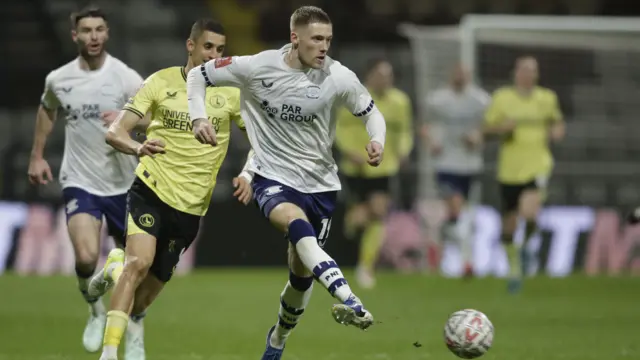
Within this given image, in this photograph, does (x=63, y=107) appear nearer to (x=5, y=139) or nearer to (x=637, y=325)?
(x=637, y=325)

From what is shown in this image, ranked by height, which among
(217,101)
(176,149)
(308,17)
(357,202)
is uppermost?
(308,17)

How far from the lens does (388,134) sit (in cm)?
1730

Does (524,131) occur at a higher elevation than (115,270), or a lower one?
lower

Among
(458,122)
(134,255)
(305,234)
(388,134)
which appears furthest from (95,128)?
(458,122)

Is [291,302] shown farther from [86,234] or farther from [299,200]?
[86,234]

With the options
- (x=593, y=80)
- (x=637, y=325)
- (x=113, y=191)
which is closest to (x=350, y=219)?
(x=593, y=80)

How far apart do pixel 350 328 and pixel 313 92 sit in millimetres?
4574

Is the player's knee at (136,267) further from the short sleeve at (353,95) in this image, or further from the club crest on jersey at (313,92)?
the short sleeve at (353,95)

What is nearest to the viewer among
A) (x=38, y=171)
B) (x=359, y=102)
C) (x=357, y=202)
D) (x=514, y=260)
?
(x=359, y=102)

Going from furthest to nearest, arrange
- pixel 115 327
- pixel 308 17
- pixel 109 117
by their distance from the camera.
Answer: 1. pixel 109 117
2. pixel 308 17
3. pixel 115 327

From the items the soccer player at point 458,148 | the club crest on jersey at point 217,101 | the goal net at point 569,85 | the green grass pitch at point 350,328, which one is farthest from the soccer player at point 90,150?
the goal net at point 569,85

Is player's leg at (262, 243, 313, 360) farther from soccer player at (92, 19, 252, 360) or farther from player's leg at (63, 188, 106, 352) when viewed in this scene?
player's leg at (63, 188, 106, 352)

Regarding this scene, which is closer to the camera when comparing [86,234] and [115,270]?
[115,270]

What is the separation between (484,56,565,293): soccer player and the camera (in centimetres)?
1622
